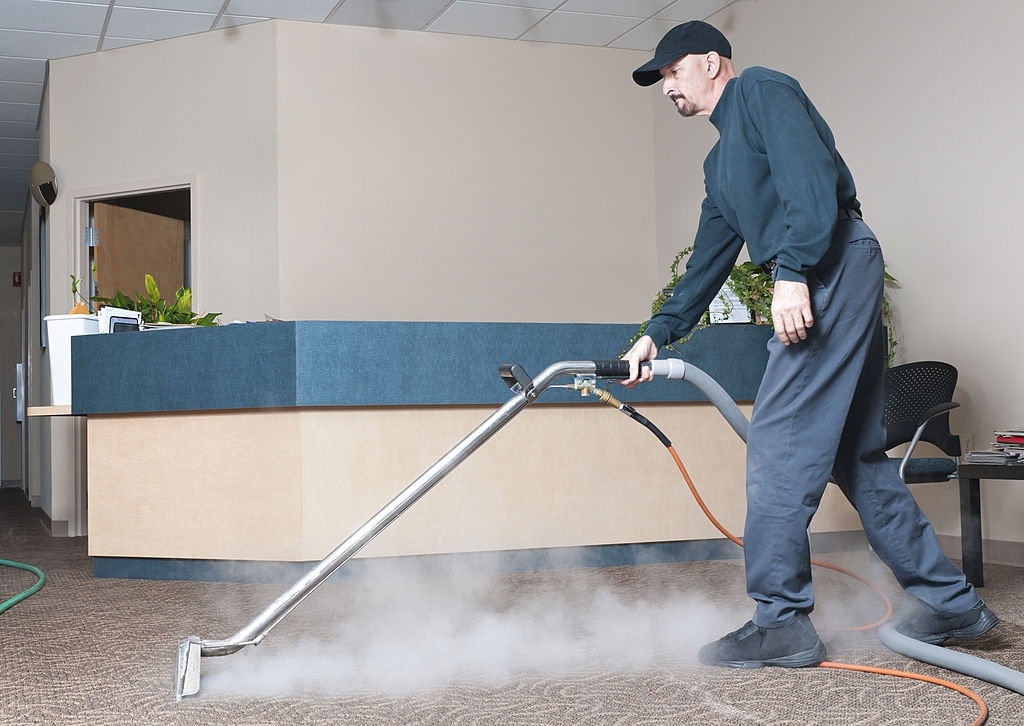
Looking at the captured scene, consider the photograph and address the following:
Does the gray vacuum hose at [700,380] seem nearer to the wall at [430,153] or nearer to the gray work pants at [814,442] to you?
the gray work pants at [814,442]

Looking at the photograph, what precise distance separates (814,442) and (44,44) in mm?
4591

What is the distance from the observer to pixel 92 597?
3020 millimetres

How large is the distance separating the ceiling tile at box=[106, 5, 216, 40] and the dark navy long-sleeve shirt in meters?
3.54

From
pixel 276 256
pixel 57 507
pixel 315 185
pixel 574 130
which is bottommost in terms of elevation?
pixel 57 507

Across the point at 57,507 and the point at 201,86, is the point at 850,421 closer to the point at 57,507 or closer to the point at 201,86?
the point at 201,86

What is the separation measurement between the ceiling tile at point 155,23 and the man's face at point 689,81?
3438 mm

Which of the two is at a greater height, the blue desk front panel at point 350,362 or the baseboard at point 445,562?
the blue desk front panel at point 350,362

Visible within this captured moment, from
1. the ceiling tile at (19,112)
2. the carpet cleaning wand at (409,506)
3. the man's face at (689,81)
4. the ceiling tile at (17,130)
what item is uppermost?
the ceiling tile at (19,112)

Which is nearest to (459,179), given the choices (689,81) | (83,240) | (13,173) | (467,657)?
(83,240)

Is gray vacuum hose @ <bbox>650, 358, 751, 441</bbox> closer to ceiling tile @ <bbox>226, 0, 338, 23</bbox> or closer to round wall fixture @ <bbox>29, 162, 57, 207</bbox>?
ceiling tile @ <bbox>226, 0, 338, 23</bbox>

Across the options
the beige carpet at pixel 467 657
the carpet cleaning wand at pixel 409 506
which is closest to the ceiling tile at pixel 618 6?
the beige carpet at pixel 467 657

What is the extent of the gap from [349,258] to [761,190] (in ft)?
11.0

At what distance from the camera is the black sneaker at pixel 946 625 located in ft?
6.59

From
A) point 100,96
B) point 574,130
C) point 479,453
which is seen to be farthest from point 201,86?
point 479,453
